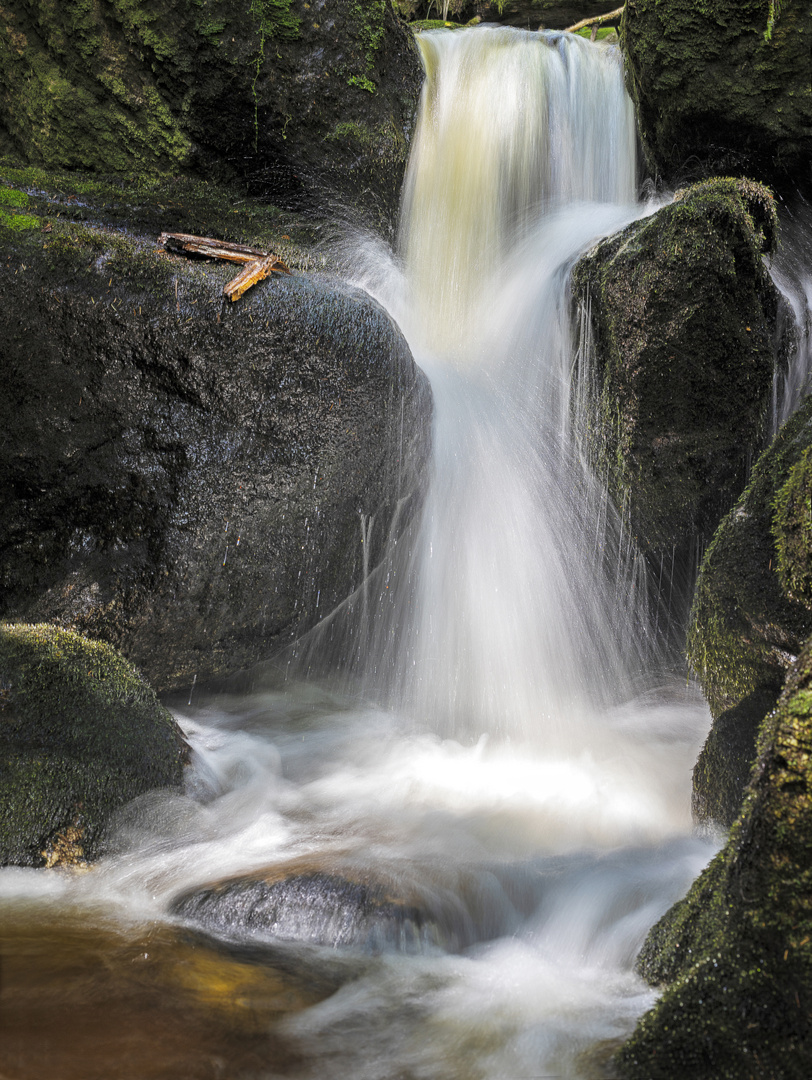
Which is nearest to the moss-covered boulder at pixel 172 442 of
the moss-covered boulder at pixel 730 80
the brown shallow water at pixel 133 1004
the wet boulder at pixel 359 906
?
the wet boulder at pixel 359 906

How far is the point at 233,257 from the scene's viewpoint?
4781 millimetres

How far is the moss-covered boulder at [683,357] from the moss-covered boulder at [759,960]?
10.5 feet

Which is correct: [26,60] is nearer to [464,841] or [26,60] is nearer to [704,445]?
[704,445]

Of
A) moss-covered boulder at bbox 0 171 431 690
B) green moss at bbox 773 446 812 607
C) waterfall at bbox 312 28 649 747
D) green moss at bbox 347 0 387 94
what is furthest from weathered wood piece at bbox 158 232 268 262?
green moss at bbox 773 446 812 607

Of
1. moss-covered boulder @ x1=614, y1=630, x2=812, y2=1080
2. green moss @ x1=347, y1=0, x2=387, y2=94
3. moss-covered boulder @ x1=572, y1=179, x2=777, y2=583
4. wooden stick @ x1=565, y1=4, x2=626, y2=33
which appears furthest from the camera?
wooden stick @ x1=565, y1=4, x2=626, y2=33

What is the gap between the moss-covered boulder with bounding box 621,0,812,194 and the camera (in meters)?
6.12

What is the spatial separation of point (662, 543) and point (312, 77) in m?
4.92

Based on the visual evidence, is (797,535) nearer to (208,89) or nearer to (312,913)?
(312,913)

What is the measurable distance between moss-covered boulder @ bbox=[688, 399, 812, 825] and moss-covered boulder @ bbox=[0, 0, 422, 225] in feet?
16.1

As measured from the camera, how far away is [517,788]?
4.29 meters

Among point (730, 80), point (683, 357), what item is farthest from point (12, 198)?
point (730, 80)

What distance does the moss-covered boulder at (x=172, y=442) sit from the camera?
165 inches

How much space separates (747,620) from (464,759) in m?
2.11

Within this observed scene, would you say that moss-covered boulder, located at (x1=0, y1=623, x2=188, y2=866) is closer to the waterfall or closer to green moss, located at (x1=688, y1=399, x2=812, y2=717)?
the waterfall
